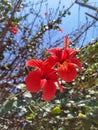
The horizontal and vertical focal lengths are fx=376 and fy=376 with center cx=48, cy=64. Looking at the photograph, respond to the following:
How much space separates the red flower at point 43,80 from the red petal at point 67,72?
47 millimetres

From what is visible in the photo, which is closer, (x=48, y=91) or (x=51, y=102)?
(x=48, y=91)

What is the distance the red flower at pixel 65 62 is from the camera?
1.21 meters

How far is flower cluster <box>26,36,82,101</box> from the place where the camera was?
1.21 metres

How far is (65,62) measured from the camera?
1.27m

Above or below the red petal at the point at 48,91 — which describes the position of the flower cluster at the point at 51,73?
above

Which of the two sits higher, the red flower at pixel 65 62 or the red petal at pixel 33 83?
the red flower at pixel 65 62

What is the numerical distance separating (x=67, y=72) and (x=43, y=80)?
0.28 ft

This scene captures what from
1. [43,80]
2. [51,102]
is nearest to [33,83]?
[43,80]

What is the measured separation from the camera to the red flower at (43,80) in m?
1.21

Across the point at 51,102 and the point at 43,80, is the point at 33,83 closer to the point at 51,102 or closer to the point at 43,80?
the point at 43,80

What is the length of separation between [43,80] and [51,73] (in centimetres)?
5

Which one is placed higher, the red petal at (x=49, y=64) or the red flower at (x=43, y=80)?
the red petal at (x=49, y=64)

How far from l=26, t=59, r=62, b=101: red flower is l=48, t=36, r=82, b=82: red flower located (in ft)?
0.11

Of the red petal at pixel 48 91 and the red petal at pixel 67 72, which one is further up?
the red petal at pixel 67 72
